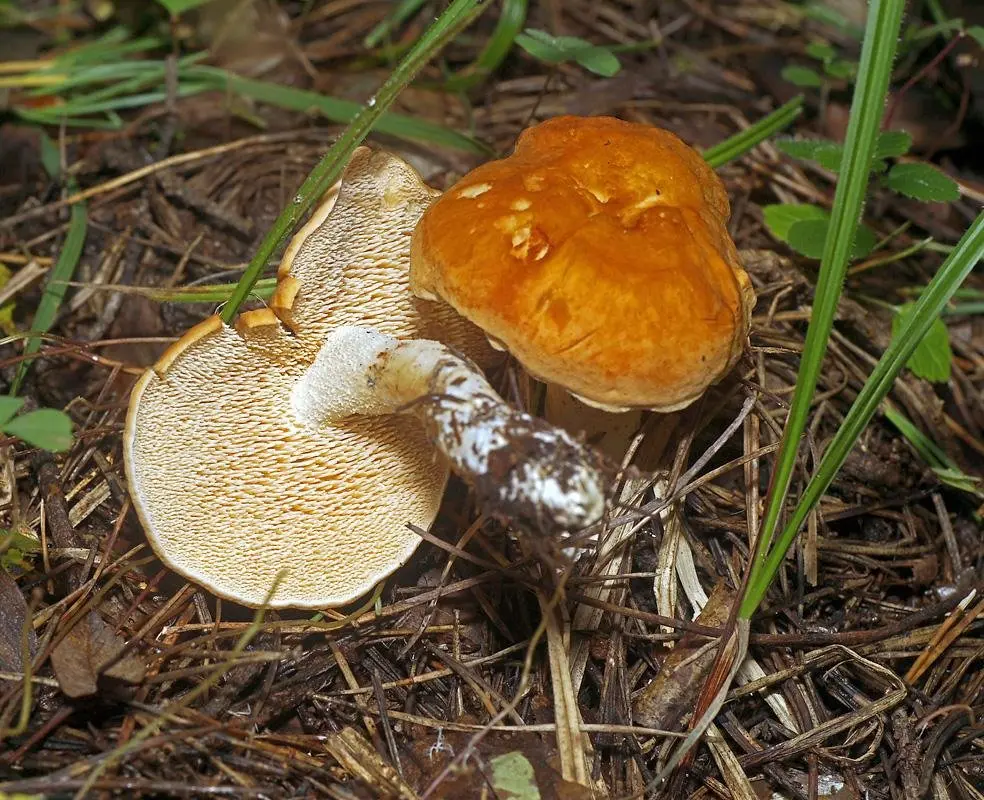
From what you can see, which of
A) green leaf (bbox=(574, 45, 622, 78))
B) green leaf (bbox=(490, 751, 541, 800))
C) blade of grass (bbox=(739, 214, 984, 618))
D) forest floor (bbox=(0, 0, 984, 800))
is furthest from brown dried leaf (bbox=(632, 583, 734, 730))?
green leaf (bbox=(574, 45, 622, 78))

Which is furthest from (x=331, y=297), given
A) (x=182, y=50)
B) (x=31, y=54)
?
(x=31, y=54)

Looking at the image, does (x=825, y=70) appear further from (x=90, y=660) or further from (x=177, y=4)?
(x=90, y=660)

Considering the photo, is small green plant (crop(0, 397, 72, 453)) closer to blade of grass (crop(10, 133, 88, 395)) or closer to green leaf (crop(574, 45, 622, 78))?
blade of grass (crop(10, 133, 88, 395))

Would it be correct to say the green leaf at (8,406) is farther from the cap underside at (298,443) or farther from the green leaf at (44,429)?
the cap underside at (298,443)

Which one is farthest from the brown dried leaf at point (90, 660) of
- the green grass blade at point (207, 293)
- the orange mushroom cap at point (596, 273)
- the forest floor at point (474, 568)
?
the orange mushroom cap at point (596, 273)

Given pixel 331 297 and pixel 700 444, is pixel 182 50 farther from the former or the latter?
pixel 700 444
